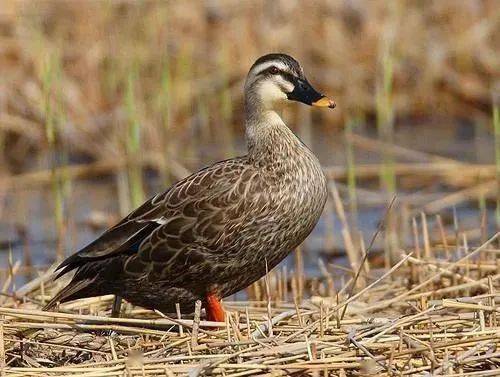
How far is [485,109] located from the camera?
1204 cm

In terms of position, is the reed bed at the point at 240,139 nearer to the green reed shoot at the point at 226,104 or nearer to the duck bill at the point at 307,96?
the green reed shoot at the point at 226,104

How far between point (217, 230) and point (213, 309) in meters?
0.39

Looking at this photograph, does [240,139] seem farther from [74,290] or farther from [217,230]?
[217,230]

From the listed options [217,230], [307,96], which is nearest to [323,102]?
[307,96]

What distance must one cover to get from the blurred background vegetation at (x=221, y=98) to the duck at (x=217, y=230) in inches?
111

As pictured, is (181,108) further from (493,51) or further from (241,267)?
(241,267)

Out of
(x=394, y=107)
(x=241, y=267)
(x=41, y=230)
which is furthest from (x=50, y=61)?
(x=394, y=107)

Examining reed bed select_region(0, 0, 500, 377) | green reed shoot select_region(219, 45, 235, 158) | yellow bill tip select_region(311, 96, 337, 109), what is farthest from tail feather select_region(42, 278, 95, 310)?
green reed shoot select_region(219, 45, 235, 158)

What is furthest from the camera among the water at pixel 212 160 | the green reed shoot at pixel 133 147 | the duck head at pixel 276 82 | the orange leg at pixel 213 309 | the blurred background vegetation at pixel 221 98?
the blurred background vegetation at pixel 221 98

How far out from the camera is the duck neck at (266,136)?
5.98m

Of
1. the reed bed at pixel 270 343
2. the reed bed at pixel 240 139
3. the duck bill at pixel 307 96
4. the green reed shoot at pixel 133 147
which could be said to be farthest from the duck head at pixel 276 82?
the green reed shoot at pixel 133 147

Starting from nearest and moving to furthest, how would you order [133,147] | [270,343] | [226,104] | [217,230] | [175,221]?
[270,343]
[217,230]
[175,221]
[133,147]
[226,104]

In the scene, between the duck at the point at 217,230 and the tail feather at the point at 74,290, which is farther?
the tail feather at the point at 74,290

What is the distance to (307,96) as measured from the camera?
603cm
